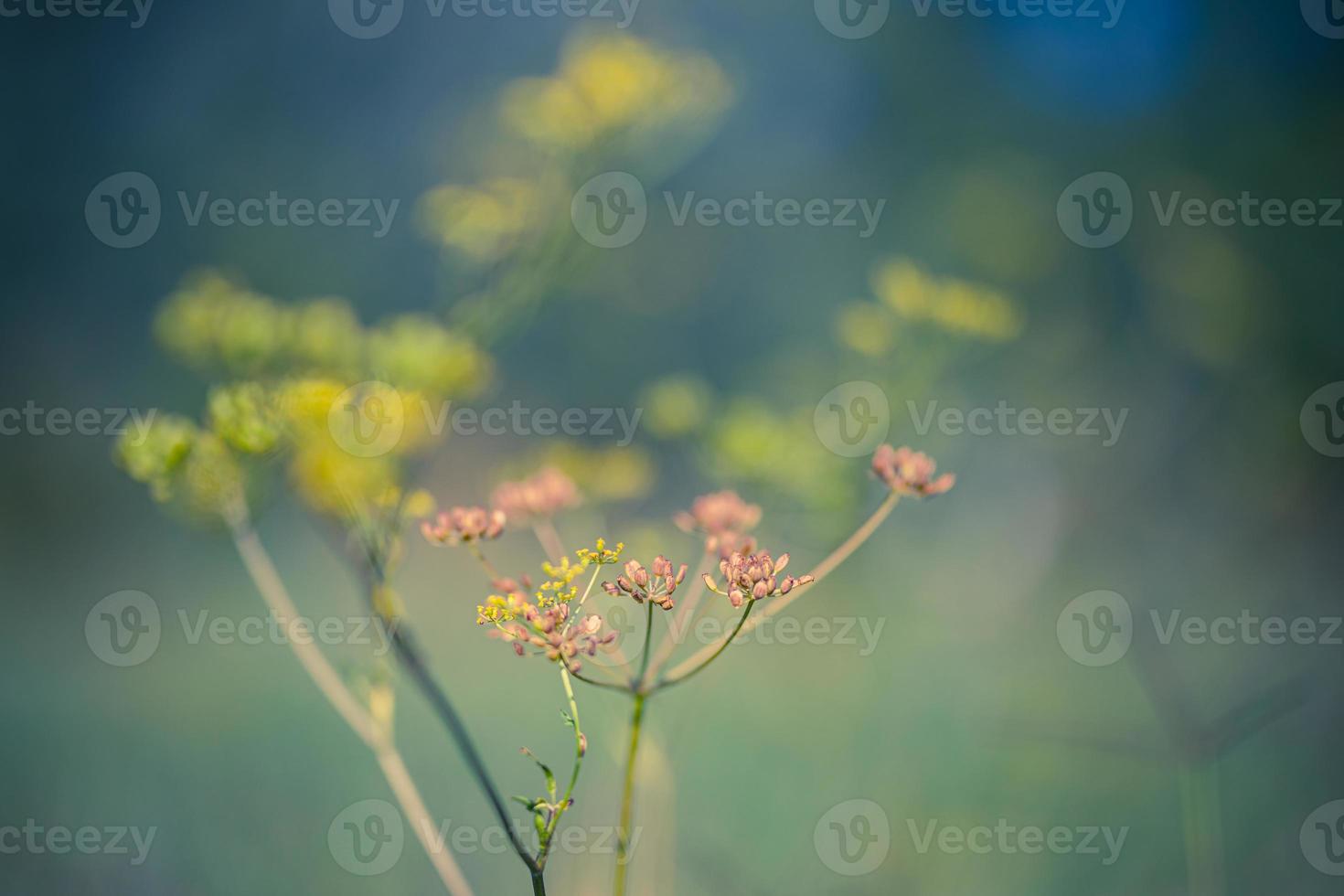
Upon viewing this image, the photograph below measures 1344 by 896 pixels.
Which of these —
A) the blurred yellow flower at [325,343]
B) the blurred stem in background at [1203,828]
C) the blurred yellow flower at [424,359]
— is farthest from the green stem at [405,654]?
the blurred stem in background at [1203,828]

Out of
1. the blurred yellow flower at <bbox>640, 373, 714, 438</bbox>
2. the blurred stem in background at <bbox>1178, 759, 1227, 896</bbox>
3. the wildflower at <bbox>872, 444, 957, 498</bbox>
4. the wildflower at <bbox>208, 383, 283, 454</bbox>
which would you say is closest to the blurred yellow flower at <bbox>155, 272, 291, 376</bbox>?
the wildflower at <bbox>208, 383, 283, 454</bbox>

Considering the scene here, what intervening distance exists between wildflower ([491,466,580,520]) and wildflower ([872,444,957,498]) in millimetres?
601

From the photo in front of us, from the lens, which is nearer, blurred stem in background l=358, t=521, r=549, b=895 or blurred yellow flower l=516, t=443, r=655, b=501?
blurred stem in background l=358, t=521, r=549, b=895

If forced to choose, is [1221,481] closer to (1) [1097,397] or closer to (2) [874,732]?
(1) [1097,397]

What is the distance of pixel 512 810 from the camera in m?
4.18

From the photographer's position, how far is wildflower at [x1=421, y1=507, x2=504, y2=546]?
4.42 feet

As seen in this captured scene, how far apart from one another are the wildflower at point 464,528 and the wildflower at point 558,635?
0.22 m

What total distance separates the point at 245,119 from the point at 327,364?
1119 centimetres

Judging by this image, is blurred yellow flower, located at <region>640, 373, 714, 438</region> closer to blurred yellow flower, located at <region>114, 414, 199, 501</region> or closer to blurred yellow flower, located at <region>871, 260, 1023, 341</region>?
blurred yellow flower, located at <region>871, 260, 1023, 341</region>

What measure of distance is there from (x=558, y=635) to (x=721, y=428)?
155 cm

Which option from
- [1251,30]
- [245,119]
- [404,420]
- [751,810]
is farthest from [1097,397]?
[245,119]

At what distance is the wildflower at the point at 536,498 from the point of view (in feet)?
5.15

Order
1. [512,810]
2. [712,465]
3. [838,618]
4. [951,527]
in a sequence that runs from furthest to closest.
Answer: [951,527] < [838,618] < [512,810] < [712,465]

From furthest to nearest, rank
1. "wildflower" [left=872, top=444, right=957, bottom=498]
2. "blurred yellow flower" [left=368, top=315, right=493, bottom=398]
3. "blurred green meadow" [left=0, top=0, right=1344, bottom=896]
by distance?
1. "blurred green meadow" [left=0, top=0, right=1344, bottom=896]
2. "blurred yellow flower" [left=368, top=315, right=493, bottom=398]
3. "wildflower" [left=872, top=444, right=957, bottom=498]
